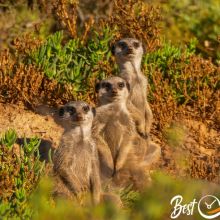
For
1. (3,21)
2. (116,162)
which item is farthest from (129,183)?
(3,21)

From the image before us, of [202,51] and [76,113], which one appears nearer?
[76,113]

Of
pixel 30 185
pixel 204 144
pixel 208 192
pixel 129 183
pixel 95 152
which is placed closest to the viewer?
pixel 208 192

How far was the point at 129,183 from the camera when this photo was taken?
6430mm

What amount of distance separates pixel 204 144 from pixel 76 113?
1.93 m

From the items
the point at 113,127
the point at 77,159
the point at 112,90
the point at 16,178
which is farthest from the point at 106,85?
the point at 16,178

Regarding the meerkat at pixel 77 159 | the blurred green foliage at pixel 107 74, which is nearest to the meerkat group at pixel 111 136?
the meerkat at pixel 77 159

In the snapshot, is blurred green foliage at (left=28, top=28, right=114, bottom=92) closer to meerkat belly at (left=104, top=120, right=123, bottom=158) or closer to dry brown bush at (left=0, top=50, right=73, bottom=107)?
dry brown bush at (left=0, top=50, right=73, bottom=107)

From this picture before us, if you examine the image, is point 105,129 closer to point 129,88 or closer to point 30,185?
point 129,88

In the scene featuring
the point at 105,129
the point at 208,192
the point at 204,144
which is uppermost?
the point at 208,192

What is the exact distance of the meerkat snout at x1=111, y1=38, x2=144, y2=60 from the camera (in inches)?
292

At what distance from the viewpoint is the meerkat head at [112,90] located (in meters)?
6.74

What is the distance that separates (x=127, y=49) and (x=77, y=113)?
1510 millimetres

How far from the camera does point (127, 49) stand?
7398 mm

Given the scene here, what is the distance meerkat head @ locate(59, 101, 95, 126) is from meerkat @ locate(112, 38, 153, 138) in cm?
93
